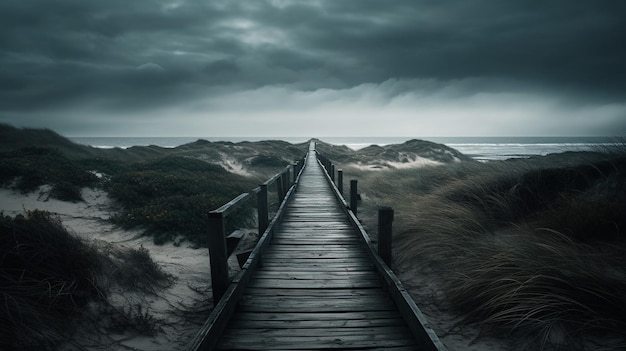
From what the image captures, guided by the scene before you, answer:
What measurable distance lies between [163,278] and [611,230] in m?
7.06

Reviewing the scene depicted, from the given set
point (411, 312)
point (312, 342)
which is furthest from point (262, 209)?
point (411, 312)

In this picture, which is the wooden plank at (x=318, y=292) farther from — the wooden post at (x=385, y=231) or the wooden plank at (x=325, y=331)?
the wooden plank at (x=325, y=331)

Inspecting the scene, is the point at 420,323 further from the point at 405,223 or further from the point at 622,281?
the point at 405,223

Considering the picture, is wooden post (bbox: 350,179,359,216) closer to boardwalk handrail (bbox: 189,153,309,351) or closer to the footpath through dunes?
the footpath through dunes

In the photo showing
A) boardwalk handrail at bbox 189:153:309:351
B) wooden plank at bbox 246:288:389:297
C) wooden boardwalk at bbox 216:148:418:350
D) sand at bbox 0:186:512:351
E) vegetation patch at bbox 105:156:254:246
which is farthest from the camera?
vegetation patch at bbox 105:156:254:246

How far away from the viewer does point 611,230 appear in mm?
4688

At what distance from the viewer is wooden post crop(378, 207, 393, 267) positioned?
14.8ft

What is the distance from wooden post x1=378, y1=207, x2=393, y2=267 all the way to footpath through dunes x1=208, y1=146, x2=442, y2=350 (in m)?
0.34

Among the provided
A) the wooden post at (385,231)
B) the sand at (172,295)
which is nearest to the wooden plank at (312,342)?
the sand at (172,295)

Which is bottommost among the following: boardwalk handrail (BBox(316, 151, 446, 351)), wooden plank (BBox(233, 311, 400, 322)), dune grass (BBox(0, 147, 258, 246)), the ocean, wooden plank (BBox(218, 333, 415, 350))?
wooden plank (BBox(218, 333, 415, 350))

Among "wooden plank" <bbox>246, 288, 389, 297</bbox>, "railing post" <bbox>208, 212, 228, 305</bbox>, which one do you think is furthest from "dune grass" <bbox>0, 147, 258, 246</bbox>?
"railing post" <bbox>208, 212, 228, 305</bbox>

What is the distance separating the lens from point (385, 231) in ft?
14.9

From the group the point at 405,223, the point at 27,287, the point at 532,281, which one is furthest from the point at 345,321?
the point at 405,223

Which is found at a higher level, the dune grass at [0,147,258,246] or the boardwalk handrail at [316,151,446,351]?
the dune grass at [0,147,258,246]
